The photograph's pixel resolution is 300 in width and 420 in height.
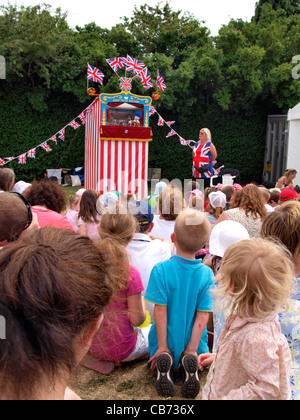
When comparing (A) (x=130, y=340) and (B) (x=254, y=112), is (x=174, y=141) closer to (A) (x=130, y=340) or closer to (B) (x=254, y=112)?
(B) (x=254, y=112)

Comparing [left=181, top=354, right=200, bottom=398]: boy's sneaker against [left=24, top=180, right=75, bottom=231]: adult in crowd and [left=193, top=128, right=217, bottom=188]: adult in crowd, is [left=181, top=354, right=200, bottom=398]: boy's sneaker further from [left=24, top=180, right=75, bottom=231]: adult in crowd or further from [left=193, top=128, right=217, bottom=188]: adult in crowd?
[left=193, top=128, right=217, bottom=188]: adult in crowd

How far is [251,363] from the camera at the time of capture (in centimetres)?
131

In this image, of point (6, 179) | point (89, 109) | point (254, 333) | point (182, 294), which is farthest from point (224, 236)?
point (89, 109)

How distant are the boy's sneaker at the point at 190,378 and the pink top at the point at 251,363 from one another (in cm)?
80

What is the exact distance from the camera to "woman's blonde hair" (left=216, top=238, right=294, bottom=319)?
4.45 ft

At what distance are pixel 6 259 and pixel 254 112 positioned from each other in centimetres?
1406

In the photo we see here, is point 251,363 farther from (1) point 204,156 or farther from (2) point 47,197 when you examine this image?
(1) point 204,156

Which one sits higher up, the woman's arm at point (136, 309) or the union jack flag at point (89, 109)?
the union jack flag at point (89, 109)

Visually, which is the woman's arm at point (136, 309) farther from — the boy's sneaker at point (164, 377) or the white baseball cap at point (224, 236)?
the white baseball cap at point (224, 236)

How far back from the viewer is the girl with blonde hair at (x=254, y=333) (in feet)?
4.27

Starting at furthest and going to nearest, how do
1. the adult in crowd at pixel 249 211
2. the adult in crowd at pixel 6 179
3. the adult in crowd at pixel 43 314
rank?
the adult in crowd at pixel 6 179 → the adult in crowd at pixel 249 211 → the adult in crowd at pixel 43 314

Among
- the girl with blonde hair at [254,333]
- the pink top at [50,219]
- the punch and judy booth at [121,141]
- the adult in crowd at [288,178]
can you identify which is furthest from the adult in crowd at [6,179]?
the adult in crowd at [288,178]

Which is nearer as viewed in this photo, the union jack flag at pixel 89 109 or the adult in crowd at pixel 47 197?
the adult in crowd at pixel 47 197

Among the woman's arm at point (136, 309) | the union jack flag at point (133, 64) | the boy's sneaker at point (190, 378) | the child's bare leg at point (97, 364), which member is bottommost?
the child's bare leg at point (97, 364)
